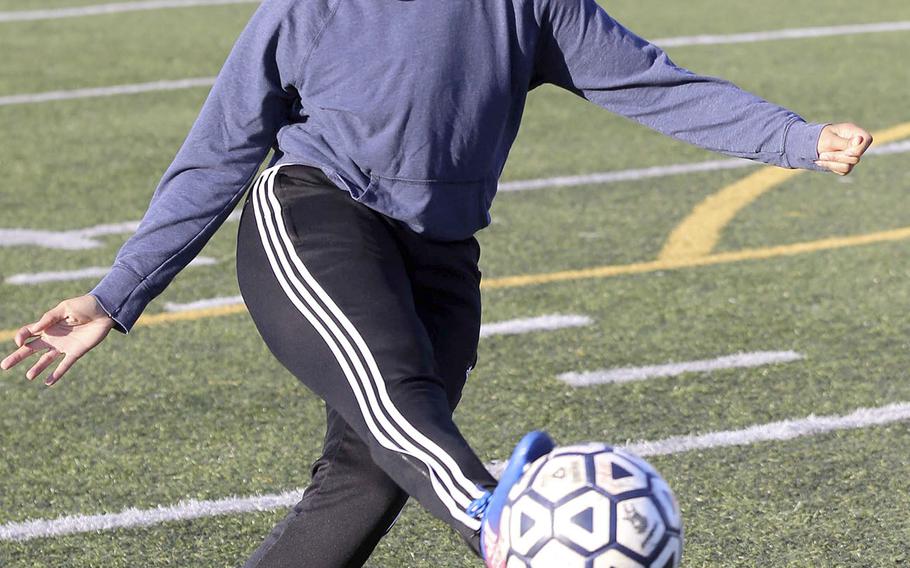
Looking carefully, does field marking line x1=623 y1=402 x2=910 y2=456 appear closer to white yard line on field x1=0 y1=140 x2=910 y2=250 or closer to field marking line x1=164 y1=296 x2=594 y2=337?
field marking line x1=164 y1=296 x2=594 y2=337

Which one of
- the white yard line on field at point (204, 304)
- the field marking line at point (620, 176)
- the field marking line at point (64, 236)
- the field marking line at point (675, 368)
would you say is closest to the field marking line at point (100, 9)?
the field marking line at point (620, 176)

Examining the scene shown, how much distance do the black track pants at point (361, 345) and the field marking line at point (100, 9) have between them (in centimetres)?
1055

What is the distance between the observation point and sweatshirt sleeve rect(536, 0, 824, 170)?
3.00m

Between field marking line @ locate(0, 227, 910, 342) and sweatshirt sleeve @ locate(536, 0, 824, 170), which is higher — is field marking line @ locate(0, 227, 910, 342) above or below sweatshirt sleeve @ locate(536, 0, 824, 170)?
below

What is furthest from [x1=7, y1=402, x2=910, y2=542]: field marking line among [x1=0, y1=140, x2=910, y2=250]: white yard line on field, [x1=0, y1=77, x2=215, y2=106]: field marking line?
[x1=0, y1=77, x2=215, y2=106]: field marking line

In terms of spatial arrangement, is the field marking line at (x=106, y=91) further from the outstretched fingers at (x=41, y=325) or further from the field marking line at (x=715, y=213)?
the outstretched fingers at (x=41, y=325)

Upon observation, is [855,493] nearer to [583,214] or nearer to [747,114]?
[747,114]

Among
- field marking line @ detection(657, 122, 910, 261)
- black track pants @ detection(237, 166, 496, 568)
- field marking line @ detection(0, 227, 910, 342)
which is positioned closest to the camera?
black track pants @ detection(237, 166, 496, 568)

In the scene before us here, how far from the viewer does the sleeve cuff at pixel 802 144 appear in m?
2.90

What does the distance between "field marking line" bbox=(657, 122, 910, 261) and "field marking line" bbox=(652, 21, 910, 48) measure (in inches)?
120

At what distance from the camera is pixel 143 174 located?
26.8 ft

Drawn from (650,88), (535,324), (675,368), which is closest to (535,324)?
(535,324)

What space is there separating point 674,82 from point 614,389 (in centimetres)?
212

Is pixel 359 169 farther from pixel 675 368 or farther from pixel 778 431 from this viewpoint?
pixel 675 368
